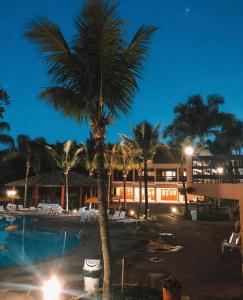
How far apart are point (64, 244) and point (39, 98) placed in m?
11.1

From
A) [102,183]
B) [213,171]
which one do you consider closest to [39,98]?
[102,183]

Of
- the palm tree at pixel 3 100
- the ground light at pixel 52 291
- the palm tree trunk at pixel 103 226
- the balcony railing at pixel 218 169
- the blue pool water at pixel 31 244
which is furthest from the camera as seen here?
the blue pool water at pixel 31 244

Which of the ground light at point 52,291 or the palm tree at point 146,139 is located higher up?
the palm tree at point 146,139

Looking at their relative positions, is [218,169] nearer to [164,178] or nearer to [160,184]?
[160,184]

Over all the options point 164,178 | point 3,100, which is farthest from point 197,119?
point 3,100

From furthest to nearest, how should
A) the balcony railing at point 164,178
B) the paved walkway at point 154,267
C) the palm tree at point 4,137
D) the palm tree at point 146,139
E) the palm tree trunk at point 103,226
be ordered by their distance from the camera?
the balcony railing at point 164,178
the palm tree at point 4,137
the palm tree at point 146,139
the paved walkway at point 154,267
the palm tree trunk at point 103,226

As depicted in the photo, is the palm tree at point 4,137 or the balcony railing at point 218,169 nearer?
the balcony railing at point 218,169

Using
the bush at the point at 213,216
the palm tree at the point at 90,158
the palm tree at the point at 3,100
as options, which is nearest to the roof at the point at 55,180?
the palm tree at the point at 90,158

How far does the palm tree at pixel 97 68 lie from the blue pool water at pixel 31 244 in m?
7.14

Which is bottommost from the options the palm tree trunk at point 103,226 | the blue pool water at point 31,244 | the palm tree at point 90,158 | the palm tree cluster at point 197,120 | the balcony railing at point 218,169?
the blue pool water at point 31,244

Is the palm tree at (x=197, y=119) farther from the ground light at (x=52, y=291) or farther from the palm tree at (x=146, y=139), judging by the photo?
the ground light at (x=52, y=291)

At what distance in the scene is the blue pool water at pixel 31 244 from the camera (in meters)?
13.2

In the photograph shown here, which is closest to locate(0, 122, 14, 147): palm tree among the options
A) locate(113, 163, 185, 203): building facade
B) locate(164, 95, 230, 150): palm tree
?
locate(164, 95, 230, 150): palm tree

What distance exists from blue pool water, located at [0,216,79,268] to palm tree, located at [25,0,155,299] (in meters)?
7.14
